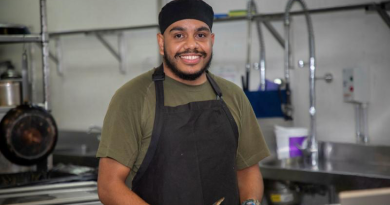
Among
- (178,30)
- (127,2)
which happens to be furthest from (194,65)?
(127,2)

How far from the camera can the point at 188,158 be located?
67.1 inches

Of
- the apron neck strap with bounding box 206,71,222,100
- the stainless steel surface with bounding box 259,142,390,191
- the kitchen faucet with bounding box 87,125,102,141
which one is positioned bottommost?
the stainless steel surface with bounding box 259,142,390,191

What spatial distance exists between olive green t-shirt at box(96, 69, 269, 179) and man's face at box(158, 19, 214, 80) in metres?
0.05

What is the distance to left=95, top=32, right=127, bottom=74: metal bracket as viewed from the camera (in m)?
4.00

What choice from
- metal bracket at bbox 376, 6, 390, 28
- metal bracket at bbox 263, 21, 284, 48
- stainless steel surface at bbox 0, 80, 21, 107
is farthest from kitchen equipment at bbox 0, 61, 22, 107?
metal bracket at bbox 376, 6, 390, 28

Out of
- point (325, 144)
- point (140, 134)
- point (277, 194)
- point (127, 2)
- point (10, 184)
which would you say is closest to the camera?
point (140, 134)

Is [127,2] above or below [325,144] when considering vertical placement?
above

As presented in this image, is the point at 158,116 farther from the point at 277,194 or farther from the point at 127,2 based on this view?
the point at 127,2

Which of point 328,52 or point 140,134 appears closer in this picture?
point 140,134

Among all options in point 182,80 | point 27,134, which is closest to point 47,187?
point 27,134

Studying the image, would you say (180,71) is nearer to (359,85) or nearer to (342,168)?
(342,168)

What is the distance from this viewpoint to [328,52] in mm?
3162

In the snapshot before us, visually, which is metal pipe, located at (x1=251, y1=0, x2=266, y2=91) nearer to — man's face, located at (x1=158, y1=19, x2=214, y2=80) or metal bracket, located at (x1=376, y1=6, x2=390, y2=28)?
metal bracket, located at (x1=376, y1=6, x2=390, y2=28)

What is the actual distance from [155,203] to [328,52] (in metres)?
1.77
